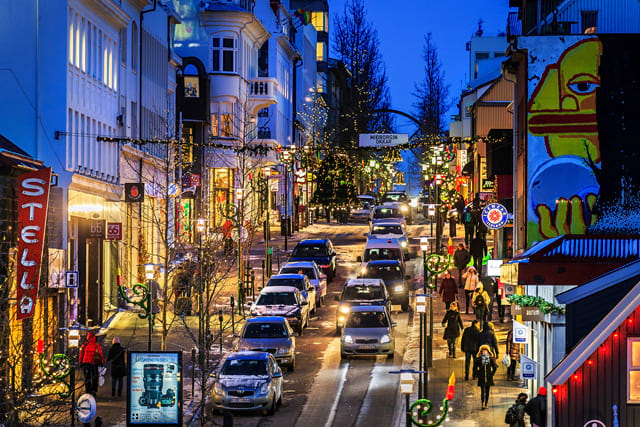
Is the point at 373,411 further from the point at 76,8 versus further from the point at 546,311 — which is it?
the point at 76,8

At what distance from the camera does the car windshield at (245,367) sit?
31094mm

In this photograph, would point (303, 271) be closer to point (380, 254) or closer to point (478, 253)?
point (380, 254)

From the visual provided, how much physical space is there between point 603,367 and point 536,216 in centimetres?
1274

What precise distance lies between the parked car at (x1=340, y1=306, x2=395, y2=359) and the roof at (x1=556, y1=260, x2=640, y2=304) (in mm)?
13849

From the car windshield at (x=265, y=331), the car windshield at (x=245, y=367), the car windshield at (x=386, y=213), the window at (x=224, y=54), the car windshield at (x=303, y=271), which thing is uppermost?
the window at (x=224, y=54)

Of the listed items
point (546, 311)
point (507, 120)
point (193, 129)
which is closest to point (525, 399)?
point (546, 311)

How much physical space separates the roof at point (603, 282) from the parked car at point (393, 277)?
23943 mm

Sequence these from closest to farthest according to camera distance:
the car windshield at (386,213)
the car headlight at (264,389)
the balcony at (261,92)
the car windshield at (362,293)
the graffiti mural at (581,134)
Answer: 1. the car headlight at (264,389)
2. the graffiti mural at (581,134)
3. the car windshield at (362,293)
4. the car windshield at (386,213)
5. the balcony at (261,92)

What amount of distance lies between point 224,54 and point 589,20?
45.8 metres

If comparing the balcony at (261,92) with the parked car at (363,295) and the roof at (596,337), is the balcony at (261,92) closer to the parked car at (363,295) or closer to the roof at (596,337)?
the parked car at (363,295)

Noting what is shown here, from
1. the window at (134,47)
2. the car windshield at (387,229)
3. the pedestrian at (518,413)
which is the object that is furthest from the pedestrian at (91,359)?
the car windshield at (387,229)

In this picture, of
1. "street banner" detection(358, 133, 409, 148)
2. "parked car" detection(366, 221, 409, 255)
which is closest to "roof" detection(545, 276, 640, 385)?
"street banner" detection(358, 133, 409, 148)

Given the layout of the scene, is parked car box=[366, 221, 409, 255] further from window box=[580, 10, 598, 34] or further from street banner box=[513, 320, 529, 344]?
street banner box=[513, 320, 529, 344]

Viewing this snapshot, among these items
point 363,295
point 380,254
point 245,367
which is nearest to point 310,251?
point 380,254
